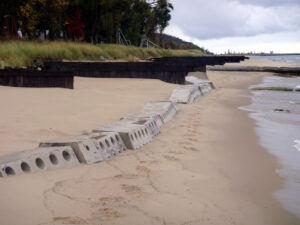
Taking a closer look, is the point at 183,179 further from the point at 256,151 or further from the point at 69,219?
the point at 256,151

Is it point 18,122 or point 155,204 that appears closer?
point 155,204

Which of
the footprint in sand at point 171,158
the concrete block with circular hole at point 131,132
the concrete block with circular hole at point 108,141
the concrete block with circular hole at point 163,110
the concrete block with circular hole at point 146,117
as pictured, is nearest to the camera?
the concrete block with circular hole at point 108,141

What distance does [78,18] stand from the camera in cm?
3005

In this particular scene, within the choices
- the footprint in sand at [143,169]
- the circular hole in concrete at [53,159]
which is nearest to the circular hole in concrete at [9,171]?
the circular hole in concrete at [53,159]

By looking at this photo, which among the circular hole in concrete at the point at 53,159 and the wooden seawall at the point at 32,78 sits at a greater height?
the wooden seawall at the point at 32,78

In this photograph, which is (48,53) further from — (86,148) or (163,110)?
(86,148)

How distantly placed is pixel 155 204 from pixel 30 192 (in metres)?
0.95

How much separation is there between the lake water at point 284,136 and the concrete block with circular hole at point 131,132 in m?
1.65

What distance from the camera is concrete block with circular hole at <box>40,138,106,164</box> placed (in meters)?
4.37

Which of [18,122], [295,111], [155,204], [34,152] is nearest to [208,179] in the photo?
[155,204]

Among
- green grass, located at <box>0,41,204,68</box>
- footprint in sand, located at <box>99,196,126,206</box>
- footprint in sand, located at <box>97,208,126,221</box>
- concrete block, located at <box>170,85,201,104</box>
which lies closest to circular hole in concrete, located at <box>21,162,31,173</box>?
footprint in sand, located at <box>99,196,126,206</box>

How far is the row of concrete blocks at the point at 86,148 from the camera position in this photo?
3.81 m

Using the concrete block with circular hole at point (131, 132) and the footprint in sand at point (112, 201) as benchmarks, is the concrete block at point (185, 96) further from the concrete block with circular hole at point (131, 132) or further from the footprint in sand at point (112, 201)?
the footprint in sand at point (112, 201)

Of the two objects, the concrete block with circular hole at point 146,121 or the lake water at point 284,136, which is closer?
the lake water at point 284,136
